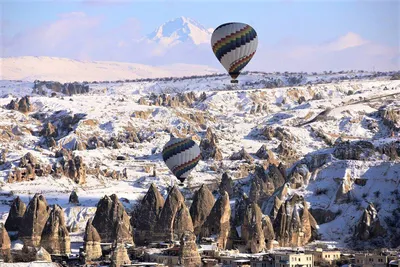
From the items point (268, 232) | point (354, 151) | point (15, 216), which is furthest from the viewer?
point (354, 151)

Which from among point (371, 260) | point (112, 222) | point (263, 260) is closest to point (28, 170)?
point (112, 222)

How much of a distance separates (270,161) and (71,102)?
4750cm

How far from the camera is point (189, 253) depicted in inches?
3573

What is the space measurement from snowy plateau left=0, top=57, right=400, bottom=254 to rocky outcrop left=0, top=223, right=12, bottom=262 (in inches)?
500

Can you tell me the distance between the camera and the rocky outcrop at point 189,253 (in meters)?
89.9

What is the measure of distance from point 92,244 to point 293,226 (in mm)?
16935

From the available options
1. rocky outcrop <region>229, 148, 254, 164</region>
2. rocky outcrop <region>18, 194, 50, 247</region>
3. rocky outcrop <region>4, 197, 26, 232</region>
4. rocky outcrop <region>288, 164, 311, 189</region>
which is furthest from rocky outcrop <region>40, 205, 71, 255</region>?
rocky outcrop <region>229, 148, 254, 164</region>

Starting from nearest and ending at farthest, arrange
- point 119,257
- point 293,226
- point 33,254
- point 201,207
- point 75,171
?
point 119,257, point 33,254, point 293,226, point 201,207, point 75,171

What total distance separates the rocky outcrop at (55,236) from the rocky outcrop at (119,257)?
13.0 metres

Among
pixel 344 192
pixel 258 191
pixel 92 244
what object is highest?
pixel 258 191

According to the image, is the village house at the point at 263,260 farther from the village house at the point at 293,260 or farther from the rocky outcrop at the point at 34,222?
the rocky outcrop at the point at 34,222

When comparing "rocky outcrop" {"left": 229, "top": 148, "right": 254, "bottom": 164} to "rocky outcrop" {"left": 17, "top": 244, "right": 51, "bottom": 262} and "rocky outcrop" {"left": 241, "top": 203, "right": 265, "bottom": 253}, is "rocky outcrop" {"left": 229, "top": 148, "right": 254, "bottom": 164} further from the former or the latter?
"rocky outcrop" {"left": 17, "top": 244, "right": 51, "bottom": 262}

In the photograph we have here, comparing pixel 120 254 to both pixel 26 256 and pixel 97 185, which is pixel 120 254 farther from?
pixel 97 185

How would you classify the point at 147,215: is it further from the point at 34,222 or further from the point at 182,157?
the point at 34,222
